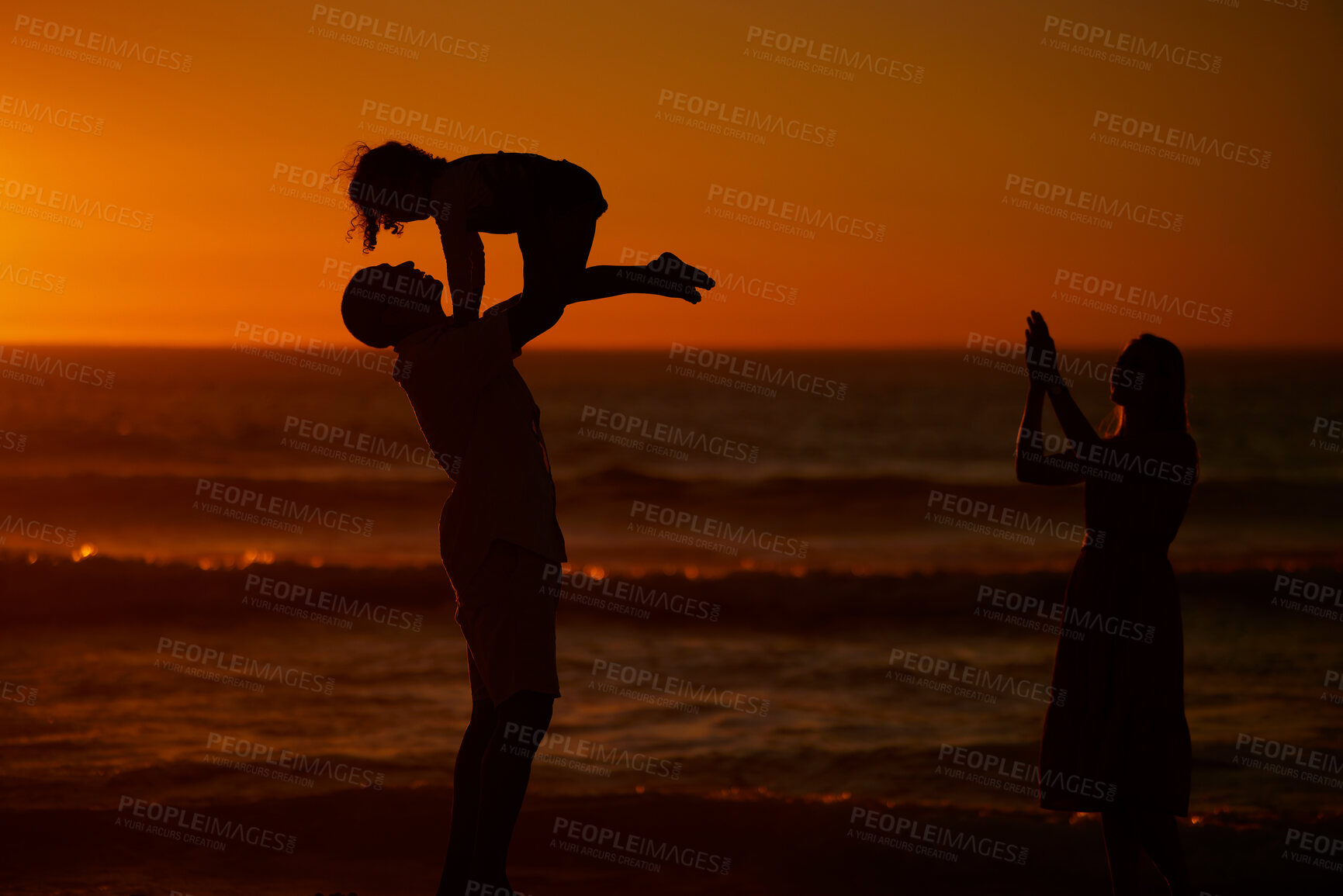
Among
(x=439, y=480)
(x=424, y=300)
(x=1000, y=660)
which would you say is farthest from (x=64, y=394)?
(x=424, y=300)

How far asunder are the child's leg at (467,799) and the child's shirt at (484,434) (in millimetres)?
417

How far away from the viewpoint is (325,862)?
491 cm

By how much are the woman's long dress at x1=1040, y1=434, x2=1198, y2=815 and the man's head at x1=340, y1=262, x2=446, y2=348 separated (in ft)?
7.15

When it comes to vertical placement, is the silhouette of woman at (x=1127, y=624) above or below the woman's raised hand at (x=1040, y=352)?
below

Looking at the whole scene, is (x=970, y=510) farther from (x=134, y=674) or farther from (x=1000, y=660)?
(x=134, y=674)

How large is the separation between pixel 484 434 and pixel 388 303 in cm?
44

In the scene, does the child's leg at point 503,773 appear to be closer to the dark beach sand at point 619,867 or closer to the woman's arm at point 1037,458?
the woman's arm at point 1037,458

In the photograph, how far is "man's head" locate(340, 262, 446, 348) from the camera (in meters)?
2.81

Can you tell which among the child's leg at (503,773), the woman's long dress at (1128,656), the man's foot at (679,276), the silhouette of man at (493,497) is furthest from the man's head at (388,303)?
the woman's long dress at (1128,656)

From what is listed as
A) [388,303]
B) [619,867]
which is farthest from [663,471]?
[388,303]

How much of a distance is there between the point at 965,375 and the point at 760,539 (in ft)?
187

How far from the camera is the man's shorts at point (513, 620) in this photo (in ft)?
8.87

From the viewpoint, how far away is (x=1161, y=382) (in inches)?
136

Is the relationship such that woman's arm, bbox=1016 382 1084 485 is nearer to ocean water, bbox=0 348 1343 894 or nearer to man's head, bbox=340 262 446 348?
man's head, bbox=340 262 446 348
